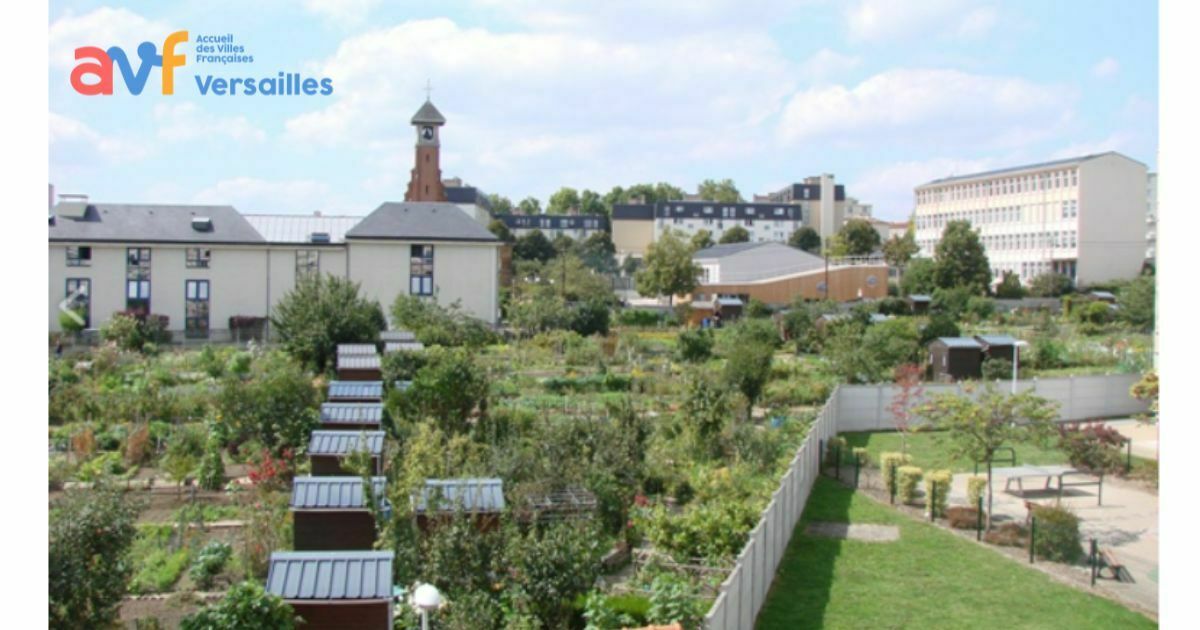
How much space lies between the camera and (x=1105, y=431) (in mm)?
17375

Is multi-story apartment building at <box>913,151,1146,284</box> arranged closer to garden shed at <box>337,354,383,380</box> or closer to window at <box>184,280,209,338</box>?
window at <box>184,280,209,338</box>

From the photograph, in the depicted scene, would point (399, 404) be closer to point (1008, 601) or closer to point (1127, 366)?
point (1008, 601)

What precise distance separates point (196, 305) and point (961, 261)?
35161 mm

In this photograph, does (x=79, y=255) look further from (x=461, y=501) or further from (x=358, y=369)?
(x=461, y=501)

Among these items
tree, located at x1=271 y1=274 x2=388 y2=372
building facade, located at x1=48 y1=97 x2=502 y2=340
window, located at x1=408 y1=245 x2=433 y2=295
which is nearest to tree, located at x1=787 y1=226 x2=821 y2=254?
building facade, located at x1=48 y1=97 x2=502 y2=340

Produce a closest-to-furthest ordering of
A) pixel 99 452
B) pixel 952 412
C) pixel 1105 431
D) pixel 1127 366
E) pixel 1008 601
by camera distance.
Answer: pixel 1008 601 < pixel 952 412 < pixel 99 452 < pixel 1105 431 < pixel 1127 366

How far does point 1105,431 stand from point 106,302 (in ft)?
94.5

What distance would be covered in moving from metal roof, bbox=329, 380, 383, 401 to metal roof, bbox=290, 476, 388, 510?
5087 mm

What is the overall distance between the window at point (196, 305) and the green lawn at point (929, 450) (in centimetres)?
2259

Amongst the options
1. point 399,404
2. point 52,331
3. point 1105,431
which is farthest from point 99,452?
point 52,331

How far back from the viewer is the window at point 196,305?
34.9 metres

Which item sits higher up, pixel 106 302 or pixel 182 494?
pixel 106 302

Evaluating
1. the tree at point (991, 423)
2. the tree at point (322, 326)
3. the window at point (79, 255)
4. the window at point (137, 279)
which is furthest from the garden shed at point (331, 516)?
the window at point (79, 255)

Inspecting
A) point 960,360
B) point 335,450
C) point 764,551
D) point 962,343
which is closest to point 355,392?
point 335,450
